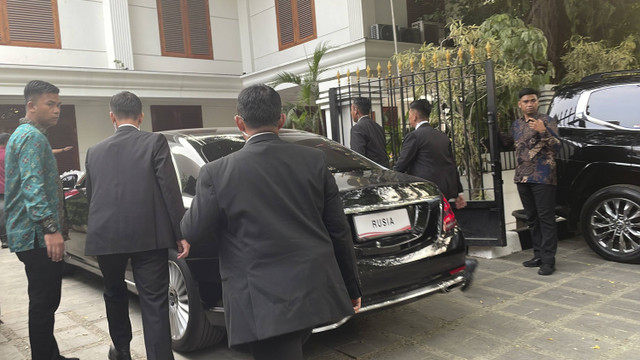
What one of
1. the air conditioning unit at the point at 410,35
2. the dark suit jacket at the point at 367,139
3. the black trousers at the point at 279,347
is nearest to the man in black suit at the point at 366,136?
the dark suit jacket at the point at 367,139

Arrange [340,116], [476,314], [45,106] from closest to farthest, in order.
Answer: [45,106] < [476,314] < [340,116]

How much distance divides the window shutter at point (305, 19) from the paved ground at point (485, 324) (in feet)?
27.1

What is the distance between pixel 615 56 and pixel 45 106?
8462mm

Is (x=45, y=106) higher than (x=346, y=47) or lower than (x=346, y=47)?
lower

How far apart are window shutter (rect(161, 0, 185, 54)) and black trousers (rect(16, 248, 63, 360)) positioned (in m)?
10.6

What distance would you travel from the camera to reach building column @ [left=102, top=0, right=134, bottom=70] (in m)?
11.6

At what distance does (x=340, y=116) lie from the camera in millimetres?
6734

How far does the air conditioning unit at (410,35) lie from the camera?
11172 mm

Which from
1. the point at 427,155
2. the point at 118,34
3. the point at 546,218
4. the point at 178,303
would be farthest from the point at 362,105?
the point at 118,34

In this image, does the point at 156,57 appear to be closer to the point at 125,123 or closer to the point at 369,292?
the point at 125,123

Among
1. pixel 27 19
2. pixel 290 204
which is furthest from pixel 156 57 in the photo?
pixel 290 204

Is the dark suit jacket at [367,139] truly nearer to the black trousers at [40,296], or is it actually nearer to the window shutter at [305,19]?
the black trousers at [40,296]

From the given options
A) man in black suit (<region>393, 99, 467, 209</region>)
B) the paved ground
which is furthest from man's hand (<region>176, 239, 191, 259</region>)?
man in black suit (<region>393, 99, 467, 209</region>)

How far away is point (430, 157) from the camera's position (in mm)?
4707
